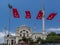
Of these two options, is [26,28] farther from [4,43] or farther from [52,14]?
[52,14]

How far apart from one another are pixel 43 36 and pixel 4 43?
1274cm

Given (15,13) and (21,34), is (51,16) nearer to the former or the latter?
(15,13)

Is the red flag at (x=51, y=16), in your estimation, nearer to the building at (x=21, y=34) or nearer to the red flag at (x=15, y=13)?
the red flag at (x=15, y=13)

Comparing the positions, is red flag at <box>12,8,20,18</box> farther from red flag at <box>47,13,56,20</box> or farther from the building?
the building

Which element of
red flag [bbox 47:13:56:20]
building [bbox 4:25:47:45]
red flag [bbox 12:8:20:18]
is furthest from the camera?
building [bbox 4:25:47:45]

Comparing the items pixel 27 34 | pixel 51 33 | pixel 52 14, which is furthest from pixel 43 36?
pixel 52 14

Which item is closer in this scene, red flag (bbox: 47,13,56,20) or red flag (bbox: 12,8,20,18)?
red flag (bbox: 12,8,20,18)

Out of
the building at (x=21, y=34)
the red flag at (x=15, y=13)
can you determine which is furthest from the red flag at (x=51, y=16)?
the building at (x=21, y=34)

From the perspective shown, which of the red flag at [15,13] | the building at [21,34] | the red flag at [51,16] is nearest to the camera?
the red flag at [15,13]

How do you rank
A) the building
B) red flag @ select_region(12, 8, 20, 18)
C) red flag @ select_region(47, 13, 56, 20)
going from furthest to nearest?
1. the building
2. red flag @ select_region(47, 13, 56, 20)
3. red flag @ select_region(12, 8, 20, 18)

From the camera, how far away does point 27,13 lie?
62.2 metres

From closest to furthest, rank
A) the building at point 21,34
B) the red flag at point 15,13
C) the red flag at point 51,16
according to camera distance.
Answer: the red flag at point 15,13
the red flag at point 51,16
the building at point 21,34

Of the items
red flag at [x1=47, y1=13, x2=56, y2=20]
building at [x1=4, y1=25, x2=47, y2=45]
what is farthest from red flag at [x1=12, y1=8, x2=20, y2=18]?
building at [x1=4, y1=25, x2=47, y2=45]

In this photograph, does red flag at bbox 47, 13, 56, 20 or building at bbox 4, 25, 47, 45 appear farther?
building at bbox 4, 25, 47, 45
